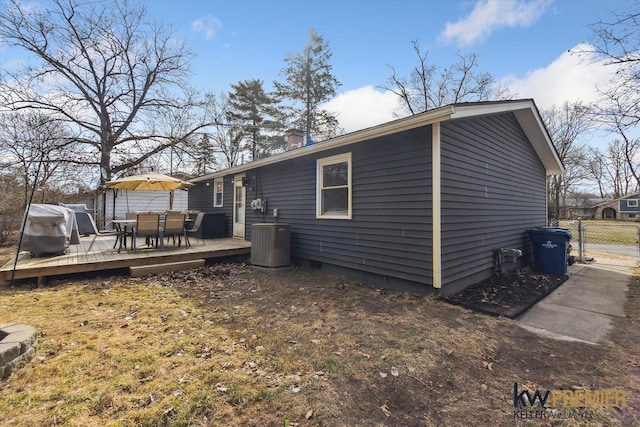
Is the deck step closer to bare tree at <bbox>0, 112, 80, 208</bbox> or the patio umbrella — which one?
the patio umbrella

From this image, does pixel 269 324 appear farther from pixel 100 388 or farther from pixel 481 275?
pixel 481 275

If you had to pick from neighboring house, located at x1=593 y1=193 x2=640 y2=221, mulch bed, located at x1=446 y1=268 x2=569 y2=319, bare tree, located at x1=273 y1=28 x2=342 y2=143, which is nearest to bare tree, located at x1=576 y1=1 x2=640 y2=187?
mulch bed, located at x1=446 y1=268 x2=569 y2=319

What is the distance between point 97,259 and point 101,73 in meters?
13.3

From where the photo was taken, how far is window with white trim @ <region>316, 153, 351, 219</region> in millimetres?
5733

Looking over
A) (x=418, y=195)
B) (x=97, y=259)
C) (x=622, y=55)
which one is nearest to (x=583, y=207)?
(x=622, y=55)

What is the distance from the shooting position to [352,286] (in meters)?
5.25

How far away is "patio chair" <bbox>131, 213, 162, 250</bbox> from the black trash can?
8.79 meters

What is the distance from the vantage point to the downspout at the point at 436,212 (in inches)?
169

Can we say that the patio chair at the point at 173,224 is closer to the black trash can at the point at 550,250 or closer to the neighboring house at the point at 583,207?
the black trash can at the point at 550,250

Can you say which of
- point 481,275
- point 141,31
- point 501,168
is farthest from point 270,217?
point 141,31

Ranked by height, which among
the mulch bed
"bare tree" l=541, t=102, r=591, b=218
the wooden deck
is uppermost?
"bare tree" l=541, t=102, r=591, b=218

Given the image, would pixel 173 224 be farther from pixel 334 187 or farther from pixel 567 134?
pixel 567 134

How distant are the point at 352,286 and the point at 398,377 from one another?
2.85 meters

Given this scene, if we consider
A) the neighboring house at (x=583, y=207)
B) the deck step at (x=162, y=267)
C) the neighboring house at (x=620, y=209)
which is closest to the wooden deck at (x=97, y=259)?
the deck step at (x=162, y=267)
